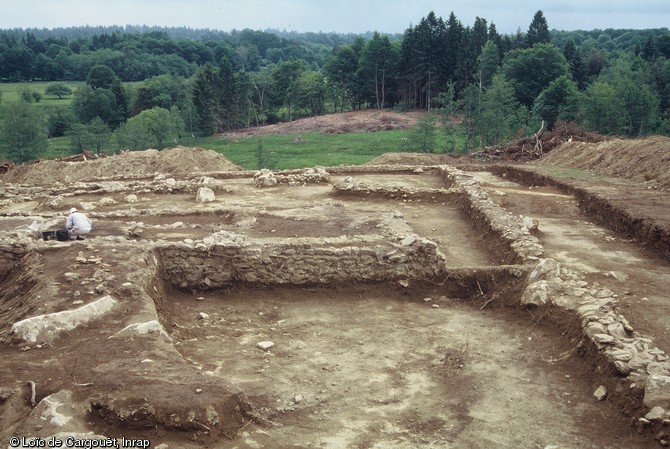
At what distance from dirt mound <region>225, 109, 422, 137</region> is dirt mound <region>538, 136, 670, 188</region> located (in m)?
39.2

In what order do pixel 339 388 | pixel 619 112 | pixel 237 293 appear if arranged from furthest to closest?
pixel 619 112 → pixel 237 293 → pixel 339 388

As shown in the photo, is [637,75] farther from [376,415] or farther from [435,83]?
[376,415]

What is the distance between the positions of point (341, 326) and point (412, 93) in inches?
2639

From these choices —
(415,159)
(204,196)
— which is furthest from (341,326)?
(415,159)

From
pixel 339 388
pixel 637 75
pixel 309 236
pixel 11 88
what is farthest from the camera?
pixel 11 88

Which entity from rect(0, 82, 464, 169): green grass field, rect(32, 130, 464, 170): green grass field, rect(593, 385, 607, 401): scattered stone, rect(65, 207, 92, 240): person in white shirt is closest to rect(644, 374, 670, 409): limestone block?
rect(593, 385, 607, 401): scattered stone

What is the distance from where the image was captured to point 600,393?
7445mm

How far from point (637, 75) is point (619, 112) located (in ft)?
68.7

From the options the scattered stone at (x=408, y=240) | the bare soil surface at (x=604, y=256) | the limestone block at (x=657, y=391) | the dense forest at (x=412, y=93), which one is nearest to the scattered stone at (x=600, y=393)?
the limestone block at (x=657, y=391)

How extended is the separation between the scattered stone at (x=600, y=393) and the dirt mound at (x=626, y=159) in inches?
489

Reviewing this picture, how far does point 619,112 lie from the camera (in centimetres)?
3884

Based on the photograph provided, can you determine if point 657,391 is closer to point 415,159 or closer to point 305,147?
point 415,159

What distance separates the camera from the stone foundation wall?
37.5 ft

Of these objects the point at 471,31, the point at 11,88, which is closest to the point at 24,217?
the point at 471,31
